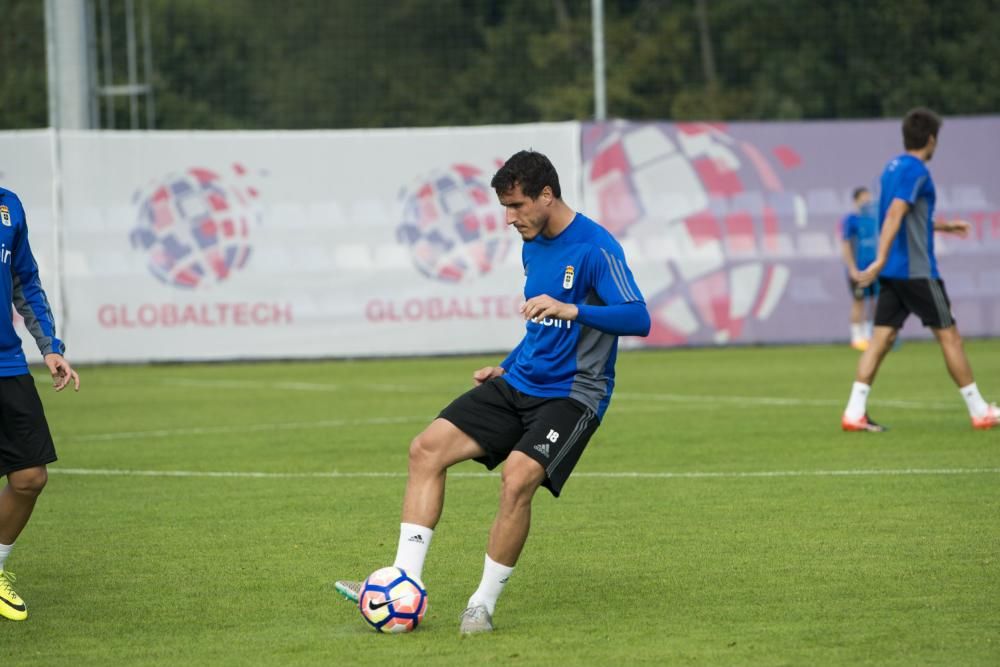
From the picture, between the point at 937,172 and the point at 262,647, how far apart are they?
18559mm

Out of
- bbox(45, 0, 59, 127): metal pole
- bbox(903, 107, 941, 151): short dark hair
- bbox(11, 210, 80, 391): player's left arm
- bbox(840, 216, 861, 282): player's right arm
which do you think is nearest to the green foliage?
bbox(45, 0, 59, 127): metal pole

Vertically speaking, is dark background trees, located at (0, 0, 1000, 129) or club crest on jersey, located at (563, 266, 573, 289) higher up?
dark background trees, located at (0, 0, 1000, 129)

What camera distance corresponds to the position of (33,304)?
23.4 feet

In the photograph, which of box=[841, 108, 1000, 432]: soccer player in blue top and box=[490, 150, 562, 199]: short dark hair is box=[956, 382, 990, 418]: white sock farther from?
box=[490, 150, 562, 199]: short dark hair

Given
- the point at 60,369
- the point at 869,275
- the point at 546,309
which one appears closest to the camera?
the point at 546,309

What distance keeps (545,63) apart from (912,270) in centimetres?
2472

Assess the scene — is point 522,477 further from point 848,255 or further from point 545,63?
point 545,63

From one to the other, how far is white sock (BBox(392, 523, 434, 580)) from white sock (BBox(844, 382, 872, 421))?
6.69 meters

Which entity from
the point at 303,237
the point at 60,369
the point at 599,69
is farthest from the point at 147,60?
the point at 60,369

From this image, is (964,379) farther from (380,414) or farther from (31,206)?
(31,206)

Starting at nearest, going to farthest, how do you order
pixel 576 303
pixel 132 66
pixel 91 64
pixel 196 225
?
pixel 576 303, pixel 196 225, pixel 91 64, pixel 132 66

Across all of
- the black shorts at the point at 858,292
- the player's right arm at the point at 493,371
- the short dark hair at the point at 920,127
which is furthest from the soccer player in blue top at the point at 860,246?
the player's right arm at the point at 493,371

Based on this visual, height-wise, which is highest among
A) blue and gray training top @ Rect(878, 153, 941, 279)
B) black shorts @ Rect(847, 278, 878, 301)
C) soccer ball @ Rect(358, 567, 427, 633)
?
blue and gray training top @ Rect(878, 153, 941, 279)

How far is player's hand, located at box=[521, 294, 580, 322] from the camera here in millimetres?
6121
